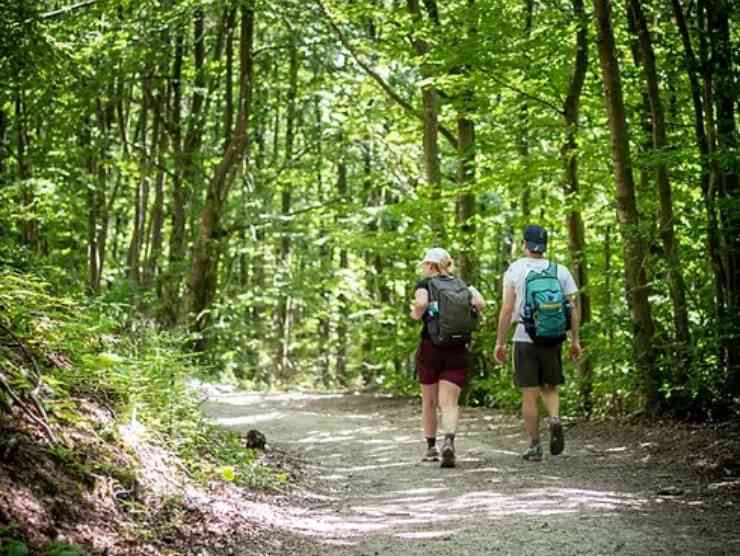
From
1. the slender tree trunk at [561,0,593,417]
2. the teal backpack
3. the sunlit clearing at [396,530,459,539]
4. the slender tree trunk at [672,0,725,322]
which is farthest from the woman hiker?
the slender tree trunk at [561,0,593,417]

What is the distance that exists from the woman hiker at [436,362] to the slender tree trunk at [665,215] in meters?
2.70

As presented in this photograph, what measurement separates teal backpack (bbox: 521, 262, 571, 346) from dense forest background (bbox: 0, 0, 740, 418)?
1616mm

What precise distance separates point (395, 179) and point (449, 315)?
1290 cm

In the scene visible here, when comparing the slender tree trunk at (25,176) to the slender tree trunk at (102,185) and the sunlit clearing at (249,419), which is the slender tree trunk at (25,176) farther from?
→ the sunlit clearing at (249,419)

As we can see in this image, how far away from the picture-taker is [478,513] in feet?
20.6

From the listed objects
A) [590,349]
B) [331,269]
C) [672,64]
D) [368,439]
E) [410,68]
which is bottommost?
[368,439]

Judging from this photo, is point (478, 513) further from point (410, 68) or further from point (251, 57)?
point (251, 57)

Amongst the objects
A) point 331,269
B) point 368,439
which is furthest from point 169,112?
point 368,439

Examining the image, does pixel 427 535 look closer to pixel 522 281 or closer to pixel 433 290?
pixel 433 290

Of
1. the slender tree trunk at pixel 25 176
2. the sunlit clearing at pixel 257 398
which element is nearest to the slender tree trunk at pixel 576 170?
the sunlit clearing at pixel 257 398

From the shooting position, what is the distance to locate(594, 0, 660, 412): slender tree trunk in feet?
35.1

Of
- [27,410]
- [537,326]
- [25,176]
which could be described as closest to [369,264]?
[25,176]

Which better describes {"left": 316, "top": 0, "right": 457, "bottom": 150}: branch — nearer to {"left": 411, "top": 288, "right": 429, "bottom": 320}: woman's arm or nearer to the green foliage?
{"left": 411, "top": 288, "right": 429, "bottom": 320}: woman's arm

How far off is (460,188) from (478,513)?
29.2ft
